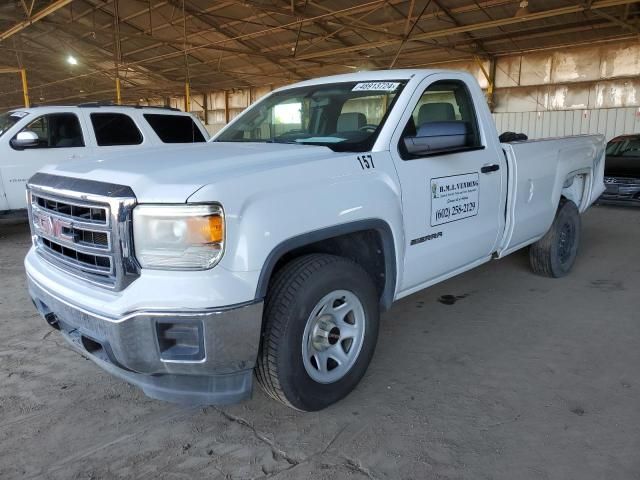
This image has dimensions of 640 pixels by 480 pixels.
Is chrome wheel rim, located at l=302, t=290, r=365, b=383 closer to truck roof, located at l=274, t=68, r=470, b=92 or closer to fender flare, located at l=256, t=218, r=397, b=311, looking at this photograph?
fender flare, located at l=256, t=218, r=397, b=311

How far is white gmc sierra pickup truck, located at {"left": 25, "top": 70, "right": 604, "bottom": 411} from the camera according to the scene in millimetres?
2264

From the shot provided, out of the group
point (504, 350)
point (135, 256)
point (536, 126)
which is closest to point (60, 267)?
point (135, 256)

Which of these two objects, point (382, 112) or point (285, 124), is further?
point (285, 124)

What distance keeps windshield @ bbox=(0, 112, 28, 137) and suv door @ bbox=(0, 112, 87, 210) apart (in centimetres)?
17

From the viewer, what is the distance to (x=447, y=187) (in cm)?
347

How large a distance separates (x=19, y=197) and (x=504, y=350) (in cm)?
704

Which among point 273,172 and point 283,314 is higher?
point 273,172

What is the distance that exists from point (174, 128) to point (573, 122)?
1401 cm

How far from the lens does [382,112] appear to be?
3373 millimetres

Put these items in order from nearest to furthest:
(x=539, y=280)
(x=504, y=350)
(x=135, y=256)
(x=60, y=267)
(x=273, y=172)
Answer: (x=135, y=256)
(x=273, y=172)
(x=60, y=267)
(x=504, y=350)
(x=539, y=280)

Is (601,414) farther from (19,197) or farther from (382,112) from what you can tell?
(19,197)

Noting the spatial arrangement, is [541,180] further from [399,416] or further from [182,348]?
[182,348]

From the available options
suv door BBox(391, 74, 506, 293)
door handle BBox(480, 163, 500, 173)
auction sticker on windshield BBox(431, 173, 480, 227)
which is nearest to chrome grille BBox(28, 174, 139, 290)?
suv door BBox(391, 74, 506, 293)

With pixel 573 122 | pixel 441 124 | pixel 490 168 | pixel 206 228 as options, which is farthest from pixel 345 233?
pixel 573 122
